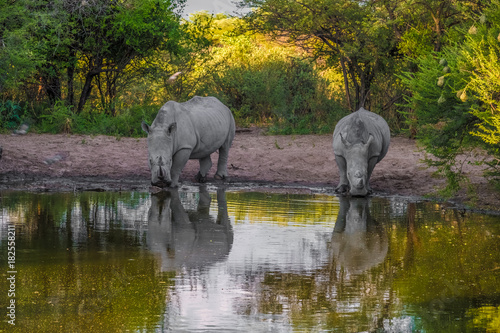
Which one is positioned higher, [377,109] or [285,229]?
[377,109]

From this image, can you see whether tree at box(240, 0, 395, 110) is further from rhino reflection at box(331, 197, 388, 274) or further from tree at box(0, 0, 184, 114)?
rhino reflection at box(331, 197, 388, 274)

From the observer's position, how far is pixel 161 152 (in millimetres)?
12117

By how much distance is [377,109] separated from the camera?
72.0 feet

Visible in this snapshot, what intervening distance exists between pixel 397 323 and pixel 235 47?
2620 centimetres

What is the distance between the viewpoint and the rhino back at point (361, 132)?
12.2 metres

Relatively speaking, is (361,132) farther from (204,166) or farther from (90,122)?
(90,122)

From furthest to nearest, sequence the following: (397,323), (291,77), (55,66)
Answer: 1. (291,77)
2. (55,66)
3. (397,323)

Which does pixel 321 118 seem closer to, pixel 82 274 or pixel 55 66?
pixel 55 66

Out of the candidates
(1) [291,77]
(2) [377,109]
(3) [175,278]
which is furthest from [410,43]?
(3) [175,278]

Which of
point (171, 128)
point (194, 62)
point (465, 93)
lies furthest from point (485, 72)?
point (194, 62)

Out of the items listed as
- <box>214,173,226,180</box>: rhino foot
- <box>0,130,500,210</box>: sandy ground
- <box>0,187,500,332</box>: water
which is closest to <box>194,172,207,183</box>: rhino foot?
<box>0,130,500,210</box>: sandy ground

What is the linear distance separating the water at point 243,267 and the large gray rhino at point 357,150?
4.15 ft

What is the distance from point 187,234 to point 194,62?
589 inches

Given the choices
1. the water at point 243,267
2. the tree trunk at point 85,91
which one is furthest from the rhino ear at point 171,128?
the tree trunk at point 85,91
